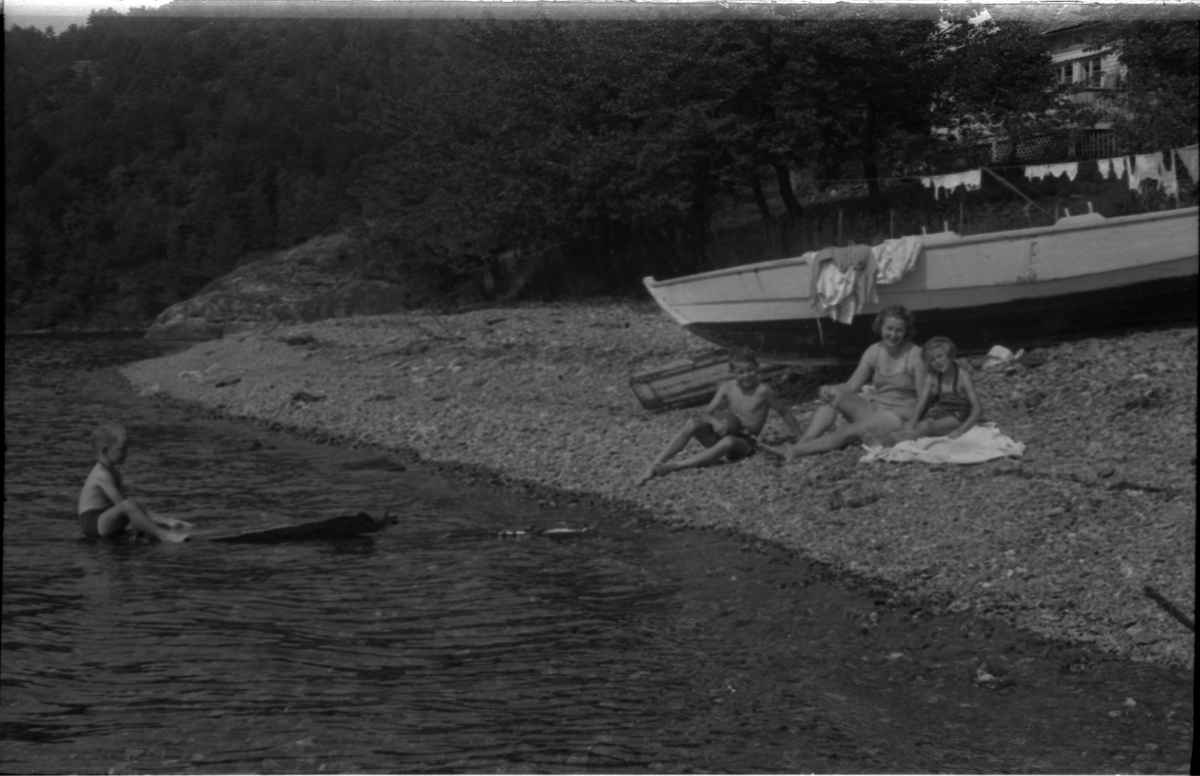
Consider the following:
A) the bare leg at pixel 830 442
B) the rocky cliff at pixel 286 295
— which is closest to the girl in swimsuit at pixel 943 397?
the bare leg at pixel 830 442

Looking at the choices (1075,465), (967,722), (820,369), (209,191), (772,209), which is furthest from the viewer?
(209,191)

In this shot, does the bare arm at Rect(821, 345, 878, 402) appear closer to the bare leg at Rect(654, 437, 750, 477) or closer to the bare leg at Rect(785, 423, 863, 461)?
the bare leg at Rect(785, 423, 863, 461)

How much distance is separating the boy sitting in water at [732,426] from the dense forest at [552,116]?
1.55 m

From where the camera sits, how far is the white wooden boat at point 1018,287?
10195 millimetres

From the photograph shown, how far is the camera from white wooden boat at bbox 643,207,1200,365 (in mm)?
10195

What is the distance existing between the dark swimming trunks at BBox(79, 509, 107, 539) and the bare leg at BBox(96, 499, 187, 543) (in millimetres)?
31

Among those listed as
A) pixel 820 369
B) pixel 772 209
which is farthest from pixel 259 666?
pixel 820 369

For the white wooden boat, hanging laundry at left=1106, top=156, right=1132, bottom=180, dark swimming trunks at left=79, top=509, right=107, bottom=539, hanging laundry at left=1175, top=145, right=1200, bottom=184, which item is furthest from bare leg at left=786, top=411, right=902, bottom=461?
dark swimming trunks at left=79, top=509, right=107, bottom=539

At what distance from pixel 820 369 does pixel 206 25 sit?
8.35 m

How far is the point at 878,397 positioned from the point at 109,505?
5631mm

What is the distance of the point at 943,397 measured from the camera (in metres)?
9.35

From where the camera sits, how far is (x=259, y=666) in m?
5.89

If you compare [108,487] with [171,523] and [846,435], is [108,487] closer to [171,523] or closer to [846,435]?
[171,523]

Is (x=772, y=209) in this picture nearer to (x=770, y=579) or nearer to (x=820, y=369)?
(x=820, y=369)
